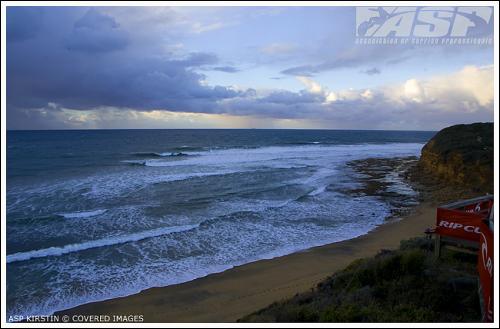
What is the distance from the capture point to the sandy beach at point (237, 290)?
382 inches

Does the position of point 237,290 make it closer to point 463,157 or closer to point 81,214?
point 81,214

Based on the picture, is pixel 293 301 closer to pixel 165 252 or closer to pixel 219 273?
pixel 219 273

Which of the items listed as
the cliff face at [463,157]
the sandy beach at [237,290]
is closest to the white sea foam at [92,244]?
the sandy beach at [237,290]

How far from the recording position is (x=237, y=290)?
35.7 feet

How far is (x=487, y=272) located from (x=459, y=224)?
2425mm

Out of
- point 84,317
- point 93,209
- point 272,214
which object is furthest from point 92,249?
point 272,214

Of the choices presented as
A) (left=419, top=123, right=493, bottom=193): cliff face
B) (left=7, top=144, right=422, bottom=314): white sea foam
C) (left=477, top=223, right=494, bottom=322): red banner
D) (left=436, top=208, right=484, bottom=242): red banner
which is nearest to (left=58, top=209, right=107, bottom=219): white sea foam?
(left=7, top=144, right=422, bottom=314): white sea foam

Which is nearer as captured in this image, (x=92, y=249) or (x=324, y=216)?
(x=92, y=249)

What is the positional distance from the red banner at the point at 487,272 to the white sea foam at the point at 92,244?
12218 millimetres

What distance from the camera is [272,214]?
63.6ft

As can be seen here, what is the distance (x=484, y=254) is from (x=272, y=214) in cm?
1329

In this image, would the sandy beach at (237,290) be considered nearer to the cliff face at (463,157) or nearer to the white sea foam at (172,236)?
the white sea foam at (172,236)

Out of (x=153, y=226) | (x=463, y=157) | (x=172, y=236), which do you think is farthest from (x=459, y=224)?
(x=463, y=157)

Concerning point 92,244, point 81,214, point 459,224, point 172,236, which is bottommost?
point 92,244
